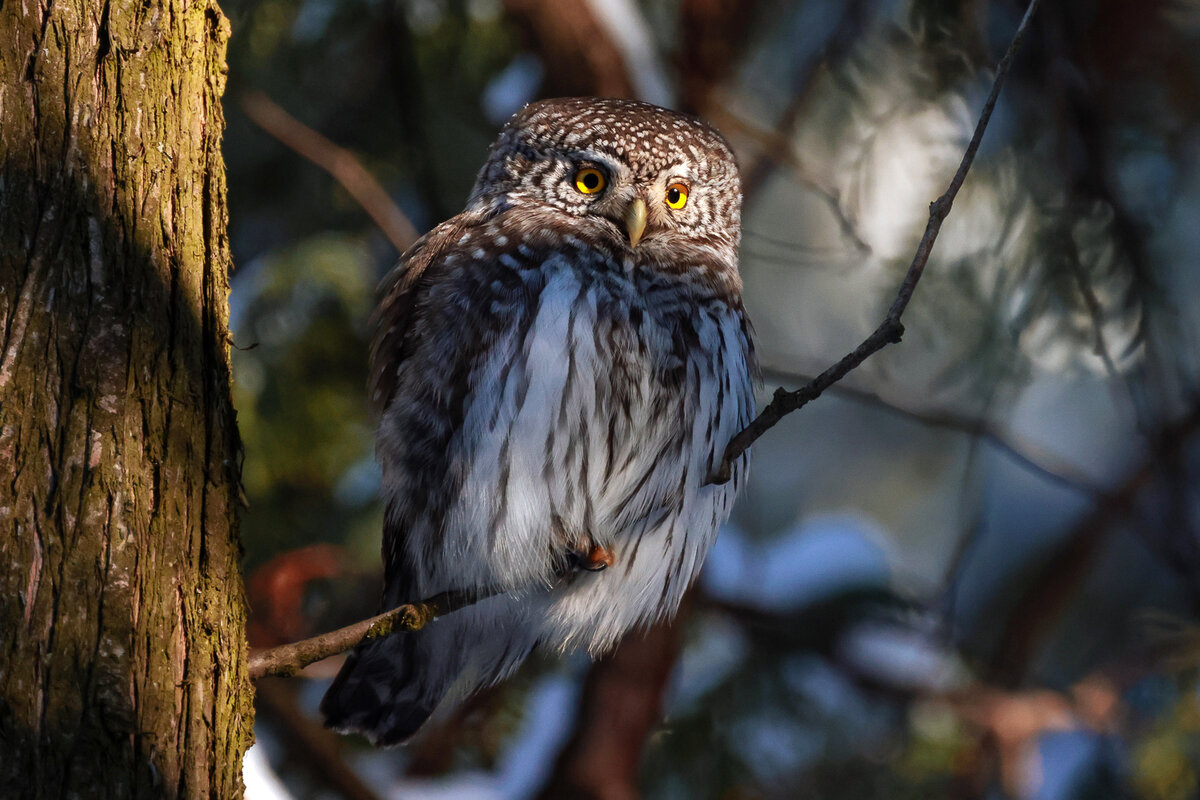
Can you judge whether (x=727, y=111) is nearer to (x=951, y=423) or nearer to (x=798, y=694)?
(x=951, y=423)

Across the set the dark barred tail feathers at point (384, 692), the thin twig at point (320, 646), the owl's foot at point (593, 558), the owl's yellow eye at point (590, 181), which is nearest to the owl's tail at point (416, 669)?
the dark barred tail feathers at point (384, 692)

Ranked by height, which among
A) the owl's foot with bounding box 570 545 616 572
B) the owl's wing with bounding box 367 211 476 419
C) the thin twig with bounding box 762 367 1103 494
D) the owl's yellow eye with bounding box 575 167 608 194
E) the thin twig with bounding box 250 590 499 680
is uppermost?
the owl's yellow eye with bounding box 575 167 608 194

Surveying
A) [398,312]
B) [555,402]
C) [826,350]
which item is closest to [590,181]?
[398,312]

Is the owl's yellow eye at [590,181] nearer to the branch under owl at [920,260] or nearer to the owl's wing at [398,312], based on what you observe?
the owl's wing at [398,312]

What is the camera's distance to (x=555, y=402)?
2.96 m

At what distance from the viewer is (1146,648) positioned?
5.72 m

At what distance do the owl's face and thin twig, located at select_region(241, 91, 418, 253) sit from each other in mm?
1817

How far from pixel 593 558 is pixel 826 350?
400 centimetres

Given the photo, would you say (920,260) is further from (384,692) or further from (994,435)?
(994,435)

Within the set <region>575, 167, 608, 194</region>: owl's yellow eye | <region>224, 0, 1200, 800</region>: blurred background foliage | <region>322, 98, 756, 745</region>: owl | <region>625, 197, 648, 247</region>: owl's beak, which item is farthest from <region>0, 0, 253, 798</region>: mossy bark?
<region>224, 0, 1200, 800</region>: blurred background foliage

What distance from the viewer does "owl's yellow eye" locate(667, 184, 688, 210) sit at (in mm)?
3653

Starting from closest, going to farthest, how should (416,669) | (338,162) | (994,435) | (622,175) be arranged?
(622,175) → (416,669) → (994,435) → (338,162)

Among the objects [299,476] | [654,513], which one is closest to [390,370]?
[654,513]

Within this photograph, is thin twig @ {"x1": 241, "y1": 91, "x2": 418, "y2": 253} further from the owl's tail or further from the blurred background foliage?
the owl's tail
